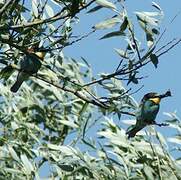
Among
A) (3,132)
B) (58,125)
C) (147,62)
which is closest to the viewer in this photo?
(147,62)

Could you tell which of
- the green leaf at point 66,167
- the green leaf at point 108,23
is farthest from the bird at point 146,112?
the green leaf at point 108,23

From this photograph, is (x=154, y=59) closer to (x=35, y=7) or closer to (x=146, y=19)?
(x=146, y=19)

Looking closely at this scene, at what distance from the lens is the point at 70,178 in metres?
3.81

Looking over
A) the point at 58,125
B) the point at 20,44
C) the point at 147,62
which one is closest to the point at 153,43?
the point at 147,62

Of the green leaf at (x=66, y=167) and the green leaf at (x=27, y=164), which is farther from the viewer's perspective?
the green leaf at (x=27, y=164)

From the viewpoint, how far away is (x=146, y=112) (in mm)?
3834

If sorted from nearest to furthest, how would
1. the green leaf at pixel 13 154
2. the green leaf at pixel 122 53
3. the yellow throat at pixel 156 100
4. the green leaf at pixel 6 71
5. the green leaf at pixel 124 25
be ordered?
1. the green leaf at pixel 124 25
2. the green leaf at pixel 122 53
3. the green leaf at pixel 6 71
4. the green leaf at pixel 13 154
5. the yellow throat at pixel 156 100

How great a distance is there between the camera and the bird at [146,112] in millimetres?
3842

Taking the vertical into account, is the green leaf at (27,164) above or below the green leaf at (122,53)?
below

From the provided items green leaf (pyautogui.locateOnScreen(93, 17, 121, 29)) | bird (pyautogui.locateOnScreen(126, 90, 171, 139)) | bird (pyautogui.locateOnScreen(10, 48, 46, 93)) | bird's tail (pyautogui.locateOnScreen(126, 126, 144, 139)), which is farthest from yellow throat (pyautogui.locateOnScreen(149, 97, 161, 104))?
green leaf (pyautogui.locateOnScreen(93, 17, 121, 29))

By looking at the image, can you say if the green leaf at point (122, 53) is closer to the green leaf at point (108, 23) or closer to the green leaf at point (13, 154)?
the green leaf at point (108, 23)

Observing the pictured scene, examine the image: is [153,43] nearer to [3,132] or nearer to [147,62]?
[147,62]

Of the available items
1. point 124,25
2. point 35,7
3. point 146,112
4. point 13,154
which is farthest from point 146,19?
point 13,154

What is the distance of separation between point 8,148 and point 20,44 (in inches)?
40.4
